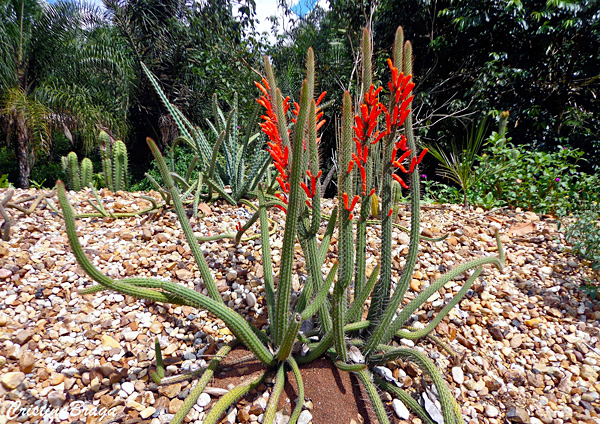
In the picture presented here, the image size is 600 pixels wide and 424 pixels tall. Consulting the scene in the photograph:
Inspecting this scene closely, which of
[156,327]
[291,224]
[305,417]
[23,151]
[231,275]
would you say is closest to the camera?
[291,224]

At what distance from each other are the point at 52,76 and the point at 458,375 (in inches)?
422

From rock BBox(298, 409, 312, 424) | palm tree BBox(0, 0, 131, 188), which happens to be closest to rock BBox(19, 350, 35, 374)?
rock BBox(298, 409, 312, 424)

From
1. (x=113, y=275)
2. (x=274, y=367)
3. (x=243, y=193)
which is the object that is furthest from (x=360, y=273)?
(x=243, y=193)

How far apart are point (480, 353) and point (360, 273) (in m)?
0.74

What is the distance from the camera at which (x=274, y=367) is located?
1.30m

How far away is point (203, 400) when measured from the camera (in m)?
1.21

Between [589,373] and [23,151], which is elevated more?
[23,151]

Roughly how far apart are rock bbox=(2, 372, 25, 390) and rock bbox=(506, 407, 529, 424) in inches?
75.1

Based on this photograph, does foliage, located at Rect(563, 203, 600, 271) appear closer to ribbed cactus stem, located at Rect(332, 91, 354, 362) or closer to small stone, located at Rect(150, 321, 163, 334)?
ribbed cactus stem, located at Rect(332, 91, 354, 362)

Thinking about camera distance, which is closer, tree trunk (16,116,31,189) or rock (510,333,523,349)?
rock (510,333,523,349)

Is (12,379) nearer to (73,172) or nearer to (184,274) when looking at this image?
(184,274)

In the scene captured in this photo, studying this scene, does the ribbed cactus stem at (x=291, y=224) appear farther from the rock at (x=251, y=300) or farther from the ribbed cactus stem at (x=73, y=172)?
the ribbed cactus stem at (x=73, y=172)

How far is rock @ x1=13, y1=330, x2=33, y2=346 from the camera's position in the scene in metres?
1.43

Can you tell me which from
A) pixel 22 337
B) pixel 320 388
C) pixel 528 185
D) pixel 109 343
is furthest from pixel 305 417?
pixel 528 185
